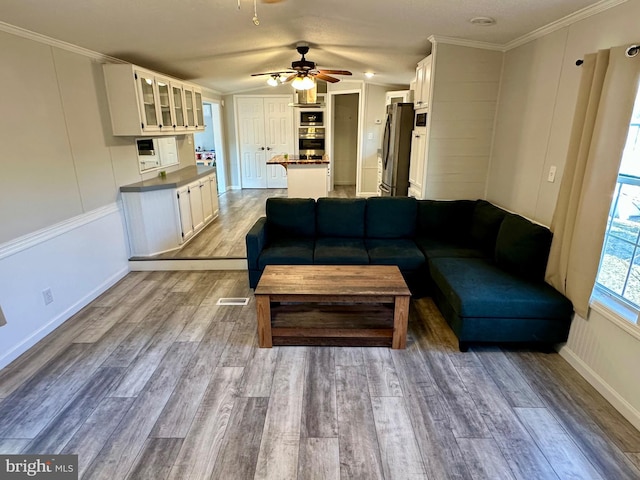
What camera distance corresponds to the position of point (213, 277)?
13.2ft

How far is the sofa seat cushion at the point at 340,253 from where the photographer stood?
3355mm

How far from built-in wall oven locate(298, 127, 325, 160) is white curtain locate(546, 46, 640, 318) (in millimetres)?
6409

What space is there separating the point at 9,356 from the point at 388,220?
3383 mm

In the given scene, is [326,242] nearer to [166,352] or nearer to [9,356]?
[166,352]

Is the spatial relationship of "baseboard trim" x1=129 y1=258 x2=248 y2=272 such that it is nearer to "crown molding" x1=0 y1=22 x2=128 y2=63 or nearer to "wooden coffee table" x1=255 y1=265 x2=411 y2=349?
"wooden coffee table" x1=255 y1=265 x2=411 y2=349

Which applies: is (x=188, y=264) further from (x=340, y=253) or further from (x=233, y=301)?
(x=340, y=253)

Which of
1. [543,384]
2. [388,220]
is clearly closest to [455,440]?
[543,384]

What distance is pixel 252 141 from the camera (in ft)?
28.2

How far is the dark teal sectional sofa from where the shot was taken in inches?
99.7

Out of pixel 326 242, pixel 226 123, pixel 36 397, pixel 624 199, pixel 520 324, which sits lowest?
pixel 36 397

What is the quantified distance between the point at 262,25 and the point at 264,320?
107 inches

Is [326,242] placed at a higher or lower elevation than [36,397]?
higher

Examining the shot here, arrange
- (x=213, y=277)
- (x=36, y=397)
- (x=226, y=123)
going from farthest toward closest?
(x=226, y=123)
(x=213, y=277)
(x=36, y=397)

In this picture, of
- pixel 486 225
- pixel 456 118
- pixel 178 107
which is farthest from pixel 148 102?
pixel 486 225
